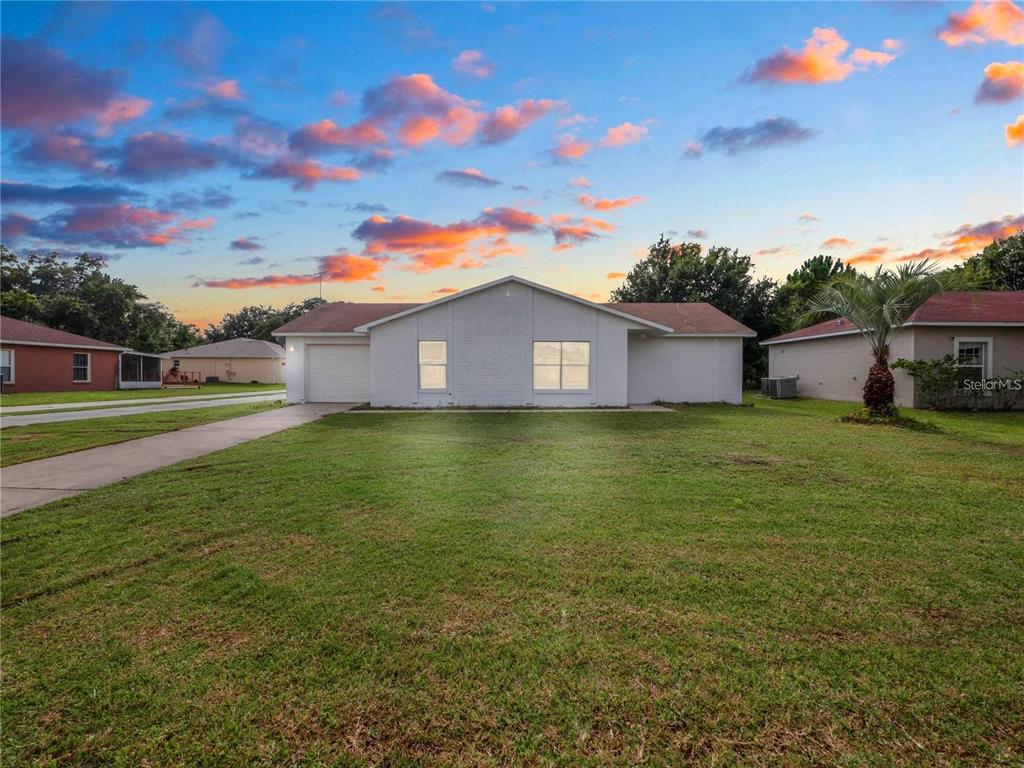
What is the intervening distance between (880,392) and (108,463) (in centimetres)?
1613

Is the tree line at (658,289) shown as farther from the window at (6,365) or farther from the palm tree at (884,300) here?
the window at (6,365)

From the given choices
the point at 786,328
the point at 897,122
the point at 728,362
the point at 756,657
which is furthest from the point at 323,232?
the point at 786,328

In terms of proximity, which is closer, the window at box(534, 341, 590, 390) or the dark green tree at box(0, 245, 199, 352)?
the window at box(534, 341, 590, 390)

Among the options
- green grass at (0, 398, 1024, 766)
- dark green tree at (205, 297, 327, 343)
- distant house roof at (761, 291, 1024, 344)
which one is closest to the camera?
green grass at (0, 398, 1024, 766)

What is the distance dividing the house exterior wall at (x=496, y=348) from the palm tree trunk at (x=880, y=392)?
660cm

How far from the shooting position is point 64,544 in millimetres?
3916

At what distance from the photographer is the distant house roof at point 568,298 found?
1586 centimetres

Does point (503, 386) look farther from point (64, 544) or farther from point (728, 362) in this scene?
point (64, 544)

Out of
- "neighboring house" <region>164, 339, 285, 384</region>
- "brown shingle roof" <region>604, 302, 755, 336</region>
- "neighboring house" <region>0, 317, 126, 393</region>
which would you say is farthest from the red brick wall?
"brown shingle roof" <region>604, 302, 755, 336</region>

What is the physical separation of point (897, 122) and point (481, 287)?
1201 centimetres

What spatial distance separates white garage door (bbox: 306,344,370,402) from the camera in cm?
1827

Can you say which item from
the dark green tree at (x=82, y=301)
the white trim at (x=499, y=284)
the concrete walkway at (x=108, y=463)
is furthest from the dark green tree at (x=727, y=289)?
the dark green tree at (x=82, y=301)

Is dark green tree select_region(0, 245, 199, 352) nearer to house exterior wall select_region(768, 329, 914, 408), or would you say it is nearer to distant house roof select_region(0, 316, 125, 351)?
distant house roof select_region(0, 316, 125, 351)

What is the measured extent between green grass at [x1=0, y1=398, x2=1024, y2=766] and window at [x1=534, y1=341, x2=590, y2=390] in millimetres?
10435
